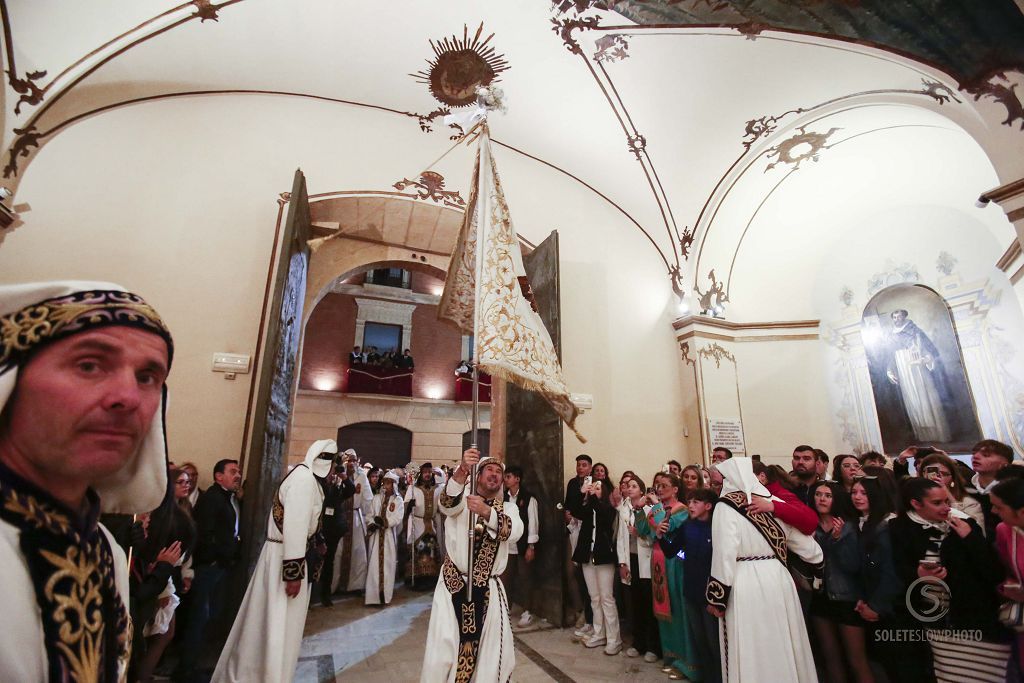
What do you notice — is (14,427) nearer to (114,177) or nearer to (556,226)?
(114,177)

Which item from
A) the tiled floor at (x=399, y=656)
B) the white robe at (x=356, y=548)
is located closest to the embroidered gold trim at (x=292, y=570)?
the tiled floor at (x=399, y=656)

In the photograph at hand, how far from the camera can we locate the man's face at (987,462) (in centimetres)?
322

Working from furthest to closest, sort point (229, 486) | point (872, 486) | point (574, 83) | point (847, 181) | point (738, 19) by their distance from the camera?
1. point (847, 181)
2. point (574, 83)
3. point (738, 19)
4. point (229, 486)
5. point (872, 486)

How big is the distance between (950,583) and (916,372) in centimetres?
556

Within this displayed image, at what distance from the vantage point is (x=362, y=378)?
1391 centimetres

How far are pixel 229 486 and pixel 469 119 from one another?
351 centimetres

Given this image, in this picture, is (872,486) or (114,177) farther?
(114,177)

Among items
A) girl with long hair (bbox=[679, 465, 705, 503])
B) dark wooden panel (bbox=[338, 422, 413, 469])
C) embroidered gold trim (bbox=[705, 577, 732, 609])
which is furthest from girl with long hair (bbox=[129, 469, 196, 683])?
dark wooden panel (bbox=[338, 422, 413, 469])

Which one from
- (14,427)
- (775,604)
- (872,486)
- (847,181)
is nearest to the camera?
(14,427)

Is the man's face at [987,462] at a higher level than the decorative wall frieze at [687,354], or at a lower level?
lower

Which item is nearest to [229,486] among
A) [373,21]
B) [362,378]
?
[373,21]

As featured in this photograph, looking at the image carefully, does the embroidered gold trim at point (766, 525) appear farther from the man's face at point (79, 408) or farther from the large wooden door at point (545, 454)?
the man's face at point (79, 408)

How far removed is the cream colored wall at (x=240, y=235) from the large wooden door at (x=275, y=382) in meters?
0.45

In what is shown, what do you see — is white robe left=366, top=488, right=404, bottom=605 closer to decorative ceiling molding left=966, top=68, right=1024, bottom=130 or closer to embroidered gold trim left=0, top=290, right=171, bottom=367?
embroidered gold trim left=0, top=290, right=171, bottom=367
